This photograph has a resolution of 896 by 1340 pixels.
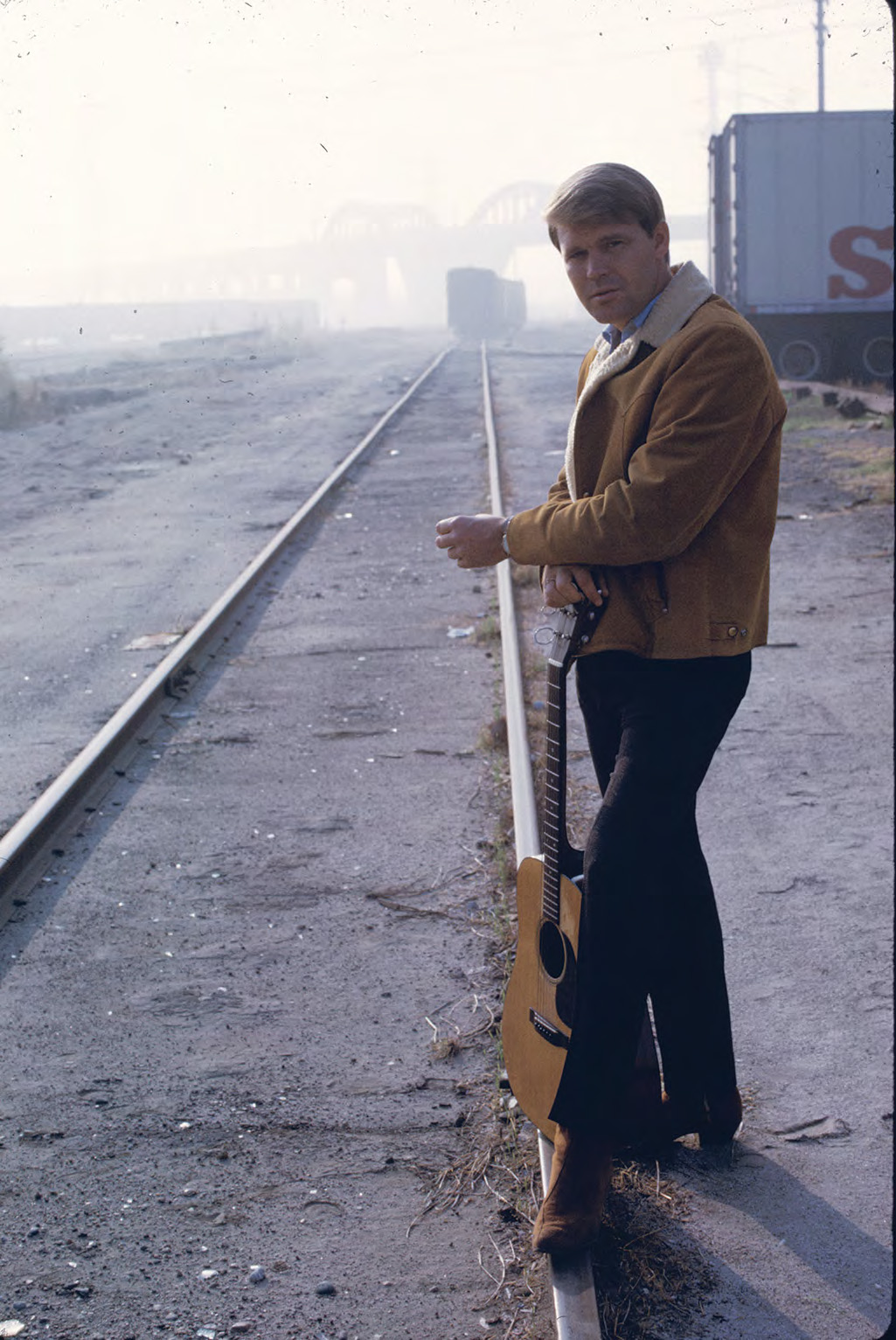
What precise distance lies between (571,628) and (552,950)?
700 millimetres

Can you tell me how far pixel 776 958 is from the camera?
4.32 m

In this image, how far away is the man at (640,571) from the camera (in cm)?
243

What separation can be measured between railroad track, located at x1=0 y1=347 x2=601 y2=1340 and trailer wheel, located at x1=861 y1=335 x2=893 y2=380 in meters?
15.3

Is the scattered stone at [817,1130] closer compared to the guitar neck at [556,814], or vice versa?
the guitar neck at [556,814]

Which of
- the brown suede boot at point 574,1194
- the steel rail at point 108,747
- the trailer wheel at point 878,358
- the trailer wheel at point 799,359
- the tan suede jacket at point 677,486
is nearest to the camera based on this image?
the tan suede jacket at point 677,486

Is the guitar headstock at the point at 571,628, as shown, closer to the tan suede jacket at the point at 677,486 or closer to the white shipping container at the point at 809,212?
the tan suede jacket at the point at 677,486

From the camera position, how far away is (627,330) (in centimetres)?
262

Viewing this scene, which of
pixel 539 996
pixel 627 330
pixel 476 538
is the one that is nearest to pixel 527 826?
pixel 539 996

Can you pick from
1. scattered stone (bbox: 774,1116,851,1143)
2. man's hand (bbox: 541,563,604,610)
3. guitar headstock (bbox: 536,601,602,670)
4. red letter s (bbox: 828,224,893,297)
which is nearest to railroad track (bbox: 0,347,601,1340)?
scattered stone (bbox: 774,1116,851,1143)

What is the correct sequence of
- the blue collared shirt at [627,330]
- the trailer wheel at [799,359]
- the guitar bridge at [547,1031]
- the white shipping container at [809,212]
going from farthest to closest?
the trailer wheel at [799,359] → the white shipping container at [809,212] → the guitar bridge at [547,1031] → the blue collared shirt at [627,330]

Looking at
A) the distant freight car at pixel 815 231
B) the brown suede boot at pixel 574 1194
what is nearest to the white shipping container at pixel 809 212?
the distant freight car at pixel 815 231

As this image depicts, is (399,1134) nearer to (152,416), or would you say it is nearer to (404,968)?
(404,968)

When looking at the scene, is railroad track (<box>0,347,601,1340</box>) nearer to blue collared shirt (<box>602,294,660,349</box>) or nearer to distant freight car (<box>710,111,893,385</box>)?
blue collared shirt (<box>602,294,660,349</box>)

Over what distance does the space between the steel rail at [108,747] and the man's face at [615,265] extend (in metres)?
3.16
